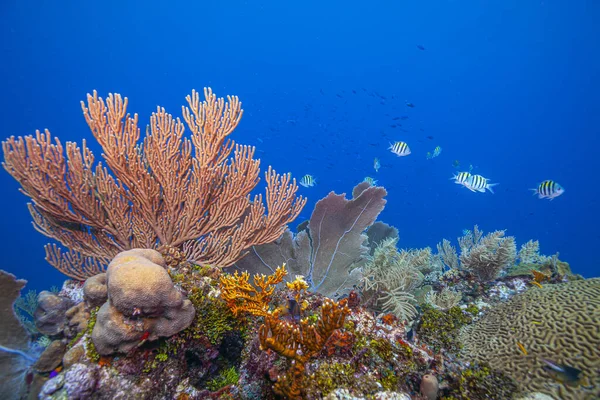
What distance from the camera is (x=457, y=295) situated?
4.08 metres

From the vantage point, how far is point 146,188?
152 inches

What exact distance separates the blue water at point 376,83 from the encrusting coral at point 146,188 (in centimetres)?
5575

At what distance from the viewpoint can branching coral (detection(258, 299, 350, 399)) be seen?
1.96m

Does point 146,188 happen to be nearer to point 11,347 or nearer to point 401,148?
point 11,347

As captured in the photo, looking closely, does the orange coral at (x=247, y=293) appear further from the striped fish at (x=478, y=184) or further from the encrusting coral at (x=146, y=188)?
the striped fish at (x=478, y=184)

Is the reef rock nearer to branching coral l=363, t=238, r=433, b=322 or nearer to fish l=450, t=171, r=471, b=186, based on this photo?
branching coral l=363, t=238, r=433, b=322

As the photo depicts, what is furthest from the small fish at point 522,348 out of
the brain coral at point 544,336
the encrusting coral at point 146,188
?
the encrusting coral at point 146,188

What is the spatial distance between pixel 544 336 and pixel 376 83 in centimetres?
9071

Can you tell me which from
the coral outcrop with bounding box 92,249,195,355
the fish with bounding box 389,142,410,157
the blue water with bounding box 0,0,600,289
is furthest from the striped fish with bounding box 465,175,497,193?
the blue water with bounding box 0,0,600,289

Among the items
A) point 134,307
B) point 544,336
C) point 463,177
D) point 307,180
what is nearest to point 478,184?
point 463,177

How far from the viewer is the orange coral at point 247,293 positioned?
264 centimetres

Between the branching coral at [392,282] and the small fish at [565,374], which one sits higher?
the branching coral at [392,282]

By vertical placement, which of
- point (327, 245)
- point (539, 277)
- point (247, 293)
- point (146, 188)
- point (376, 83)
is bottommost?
point (247, 293)

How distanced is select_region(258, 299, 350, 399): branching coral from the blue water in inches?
2279
